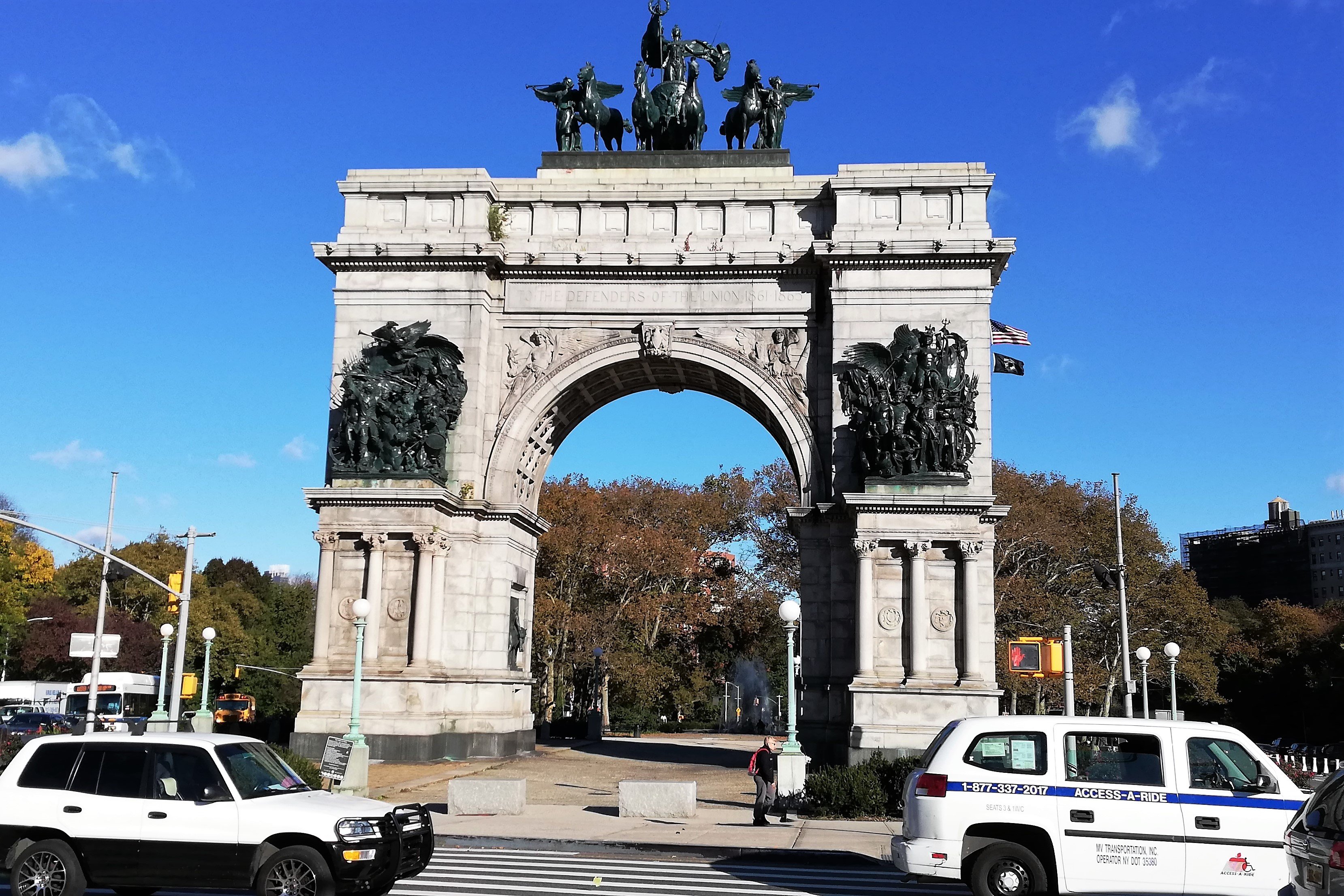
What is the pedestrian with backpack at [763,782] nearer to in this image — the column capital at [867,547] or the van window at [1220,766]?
the van window at [1220,766]

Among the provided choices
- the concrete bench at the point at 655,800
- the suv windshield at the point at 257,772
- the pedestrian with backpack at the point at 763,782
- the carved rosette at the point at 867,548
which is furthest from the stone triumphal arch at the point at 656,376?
the suv windshield at the point at 257,772

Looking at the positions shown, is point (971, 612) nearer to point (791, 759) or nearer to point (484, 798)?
point (791, 759)

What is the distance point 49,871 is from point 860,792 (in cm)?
1329

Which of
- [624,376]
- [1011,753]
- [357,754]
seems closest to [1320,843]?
[1011,753]

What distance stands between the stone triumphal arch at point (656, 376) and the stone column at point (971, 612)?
7 cm

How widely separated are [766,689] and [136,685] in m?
62.9

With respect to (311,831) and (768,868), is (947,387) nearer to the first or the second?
(768,868)

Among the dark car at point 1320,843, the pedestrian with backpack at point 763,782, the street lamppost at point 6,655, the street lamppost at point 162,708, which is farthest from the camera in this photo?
the street lamppost at point 6,655

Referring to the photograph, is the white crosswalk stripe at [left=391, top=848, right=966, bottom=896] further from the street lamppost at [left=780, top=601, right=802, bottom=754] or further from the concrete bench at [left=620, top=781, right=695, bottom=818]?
the street lamppost at [left=780, top=601, right=802, bottom=754]

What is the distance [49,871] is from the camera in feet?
37.7

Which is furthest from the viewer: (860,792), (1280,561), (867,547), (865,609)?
(1280,561)

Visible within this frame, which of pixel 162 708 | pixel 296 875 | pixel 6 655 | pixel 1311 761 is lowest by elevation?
pixel 1311 761

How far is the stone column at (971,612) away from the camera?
93.8 ft

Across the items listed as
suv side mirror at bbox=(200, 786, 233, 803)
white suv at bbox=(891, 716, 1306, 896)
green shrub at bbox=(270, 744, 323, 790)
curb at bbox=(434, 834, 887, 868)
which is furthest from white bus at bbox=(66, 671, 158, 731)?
white suv at bbox=(891, 716, 1306, 896)
